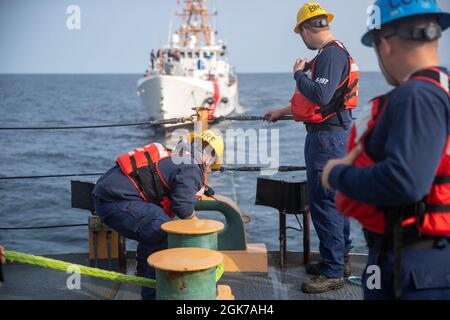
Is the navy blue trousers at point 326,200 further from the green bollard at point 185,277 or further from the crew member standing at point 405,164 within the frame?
the crew member standing at point 405,164

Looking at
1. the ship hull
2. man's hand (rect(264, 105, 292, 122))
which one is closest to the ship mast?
the ship hull

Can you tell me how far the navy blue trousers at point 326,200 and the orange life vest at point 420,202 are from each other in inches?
80.9

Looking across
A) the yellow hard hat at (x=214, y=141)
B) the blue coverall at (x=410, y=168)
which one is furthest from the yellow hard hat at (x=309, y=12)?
the blue coverall at (x=410, y=168)

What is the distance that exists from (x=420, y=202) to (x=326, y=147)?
2.22 meters

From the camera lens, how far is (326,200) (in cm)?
441

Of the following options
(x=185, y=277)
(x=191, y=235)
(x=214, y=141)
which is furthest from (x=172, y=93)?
(x=185, y=277)

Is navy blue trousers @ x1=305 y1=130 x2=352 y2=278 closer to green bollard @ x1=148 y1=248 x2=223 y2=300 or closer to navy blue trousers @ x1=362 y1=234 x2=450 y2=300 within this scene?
green bollard @ x1=148 y1=248 x2=223 y2=300

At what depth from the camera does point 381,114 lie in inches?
84.4

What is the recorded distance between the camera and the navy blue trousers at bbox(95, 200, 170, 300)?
4016 millimetres

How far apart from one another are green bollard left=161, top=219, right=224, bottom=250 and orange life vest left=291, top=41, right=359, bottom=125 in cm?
121

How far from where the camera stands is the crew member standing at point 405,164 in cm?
196

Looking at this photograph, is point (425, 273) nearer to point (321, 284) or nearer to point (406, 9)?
point (406, 9)
